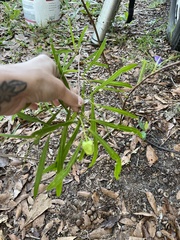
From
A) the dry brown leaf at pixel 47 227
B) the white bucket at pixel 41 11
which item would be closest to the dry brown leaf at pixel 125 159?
the dry brown leaf at pixel 47 227

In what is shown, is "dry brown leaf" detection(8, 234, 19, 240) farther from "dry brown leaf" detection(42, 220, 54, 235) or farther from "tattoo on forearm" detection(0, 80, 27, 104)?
"tattoo on forearm" detection(0, 80, 27, 104)

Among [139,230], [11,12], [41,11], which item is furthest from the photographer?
[11,12]

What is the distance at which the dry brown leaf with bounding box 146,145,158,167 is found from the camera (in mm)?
1258

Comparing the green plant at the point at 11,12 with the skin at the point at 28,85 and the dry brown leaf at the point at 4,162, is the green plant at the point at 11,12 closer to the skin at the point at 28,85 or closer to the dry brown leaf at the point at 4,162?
the dry brown leaf at the point at 4,162

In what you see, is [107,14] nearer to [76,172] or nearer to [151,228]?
[76,172]

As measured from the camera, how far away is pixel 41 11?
213cm

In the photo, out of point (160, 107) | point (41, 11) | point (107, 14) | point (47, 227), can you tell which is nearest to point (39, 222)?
point (47, 227)

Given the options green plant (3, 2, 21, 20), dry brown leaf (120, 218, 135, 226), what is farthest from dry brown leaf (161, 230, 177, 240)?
green plant (3, 2, 21, 20)

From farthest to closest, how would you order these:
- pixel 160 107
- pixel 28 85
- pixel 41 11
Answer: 1. pixel 41 11
2. pixel 160 107
3. pixel 28 85

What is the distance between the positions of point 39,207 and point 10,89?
0.58m

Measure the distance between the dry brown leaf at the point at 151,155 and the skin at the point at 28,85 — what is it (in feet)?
1.91

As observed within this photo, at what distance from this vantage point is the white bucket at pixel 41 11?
2.10 m

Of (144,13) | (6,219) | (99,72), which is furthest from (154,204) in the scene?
(144,13)

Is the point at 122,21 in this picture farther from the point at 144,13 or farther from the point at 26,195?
the point at 26,195
